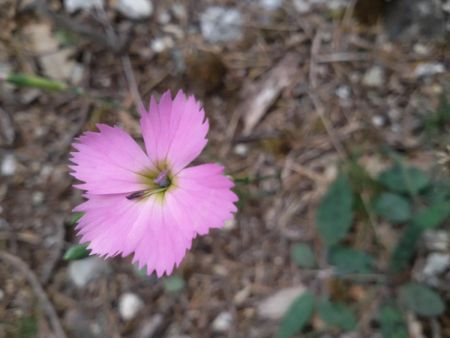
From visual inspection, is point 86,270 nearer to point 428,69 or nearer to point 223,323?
point 223,323

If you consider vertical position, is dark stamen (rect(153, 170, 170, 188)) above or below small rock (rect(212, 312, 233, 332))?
above

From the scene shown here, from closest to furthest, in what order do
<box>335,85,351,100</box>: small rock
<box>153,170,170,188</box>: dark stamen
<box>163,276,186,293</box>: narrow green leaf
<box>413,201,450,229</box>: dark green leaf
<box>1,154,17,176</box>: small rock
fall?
<box>153,170,170,188</box>: dark stamen, <box>413,201,450,229</box>: dark green leaf, <box>163,276,186,293</box>: narrow green leaf, <box>335,85,351,100</box>: small rock, <box>1,154,17,176</box>: small rock

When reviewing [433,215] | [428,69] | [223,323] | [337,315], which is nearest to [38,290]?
[223,323]

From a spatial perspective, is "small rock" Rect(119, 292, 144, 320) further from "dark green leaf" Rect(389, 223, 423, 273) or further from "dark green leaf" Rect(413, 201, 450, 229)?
"dark green leaf" Rect(413, 201, 450, 229)

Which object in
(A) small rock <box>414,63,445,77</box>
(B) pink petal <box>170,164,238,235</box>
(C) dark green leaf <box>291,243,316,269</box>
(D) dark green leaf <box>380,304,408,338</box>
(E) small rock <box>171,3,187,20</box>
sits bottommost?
(D) dark green leaf <box>380,304,408,338</box>

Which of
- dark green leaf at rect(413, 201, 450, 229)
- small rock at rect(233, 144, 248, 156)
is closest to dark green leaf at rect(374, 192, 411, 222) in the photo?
dark green leaf at rect(413, 201, 450, 229)

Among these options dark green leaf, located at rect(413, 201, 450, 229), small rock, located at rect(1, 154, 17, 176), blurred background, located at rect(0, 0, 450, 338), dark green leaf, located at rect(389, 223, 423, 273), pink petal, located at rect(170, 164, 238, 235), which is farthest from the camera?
small rock, located at rect(1, 154, 17, 176)

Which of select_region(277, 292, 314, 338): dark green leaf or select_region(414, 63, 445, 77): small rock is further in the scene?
select_region(414, 63, 445, 77): small rock

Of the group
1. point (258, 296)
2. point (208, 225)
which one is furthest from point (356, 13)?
point (208, 225)
